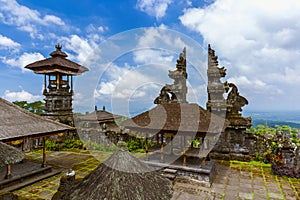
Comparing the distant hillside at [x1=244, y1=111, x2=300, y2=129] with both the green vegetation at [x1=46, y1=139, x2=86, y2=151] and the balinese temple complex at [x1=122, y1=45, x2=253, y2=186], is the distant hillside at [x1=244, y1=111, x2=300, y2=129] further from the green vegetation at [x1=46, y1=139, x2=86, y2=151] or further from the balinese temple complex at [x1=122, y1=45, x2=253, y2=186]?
the green vegetation at [x1=46, y1=139, x2=86, y2=151]

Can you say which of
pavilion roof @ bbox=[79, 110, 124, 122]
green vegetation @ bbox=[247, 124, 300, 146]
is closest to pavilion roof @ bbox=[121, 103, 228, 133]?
green vegetation @ bbox=[247, 124, 300, 146]

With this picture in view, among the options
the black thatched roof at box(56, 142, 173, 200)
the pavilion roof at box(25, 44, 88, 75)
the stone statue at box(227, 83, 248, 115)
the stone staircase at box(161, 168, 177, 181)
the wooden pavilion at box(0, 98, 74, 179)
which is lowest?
the stone staircase at box(161, 168, 177, 181)

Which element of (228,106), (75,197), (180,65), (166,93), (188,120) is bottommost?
(75,197)

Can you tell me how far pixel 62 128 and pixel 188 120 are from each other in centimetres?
547

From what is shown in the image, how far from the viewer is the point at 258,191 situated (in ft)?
24.1

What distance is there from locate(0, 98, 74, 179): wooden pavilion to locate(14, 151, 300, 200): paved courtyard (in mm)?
1701

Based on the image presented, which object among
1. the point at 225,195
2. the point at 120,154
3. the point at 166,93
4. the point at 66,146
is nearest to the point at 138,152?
the point at 166,93

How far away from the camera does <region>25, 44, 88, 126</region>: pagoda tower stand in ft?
49.2

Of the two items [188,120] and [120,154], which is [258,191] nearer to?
[188,120]

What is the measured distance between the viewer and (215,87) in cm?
1148

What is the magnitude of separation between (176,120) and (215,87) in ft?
14.1

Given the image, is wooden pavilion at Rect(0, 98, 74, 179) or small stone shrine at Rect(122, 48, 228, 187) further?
small stone shrine at Rect(122, 48, 228, 187)

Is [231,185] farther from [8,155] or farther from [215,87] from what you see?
[8,155]

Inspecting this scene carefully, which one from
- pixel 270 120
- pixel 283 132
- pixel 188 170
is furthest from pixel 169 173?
pixel 270 120
